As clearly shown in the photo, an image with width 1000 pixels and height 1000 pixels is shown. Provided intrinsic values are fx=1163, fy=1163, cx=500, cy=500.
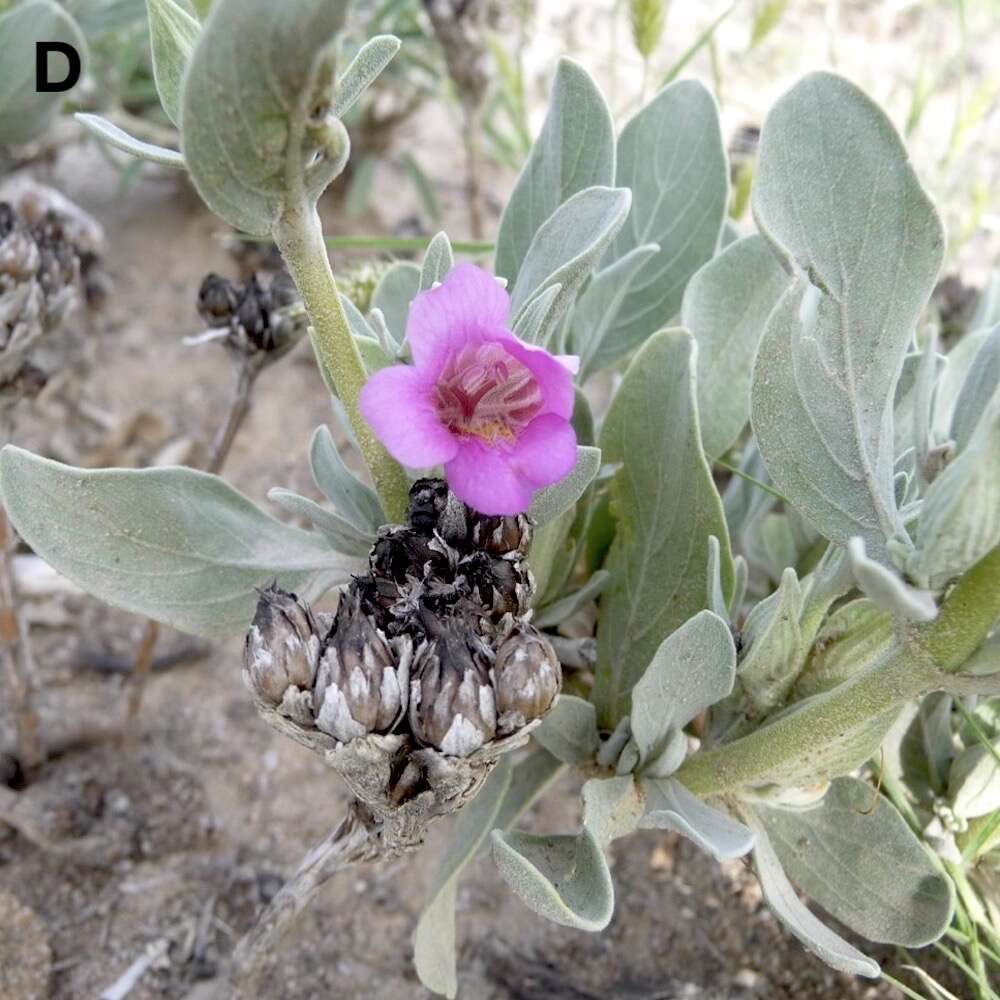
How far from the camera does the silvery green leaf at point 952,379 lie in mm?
1412

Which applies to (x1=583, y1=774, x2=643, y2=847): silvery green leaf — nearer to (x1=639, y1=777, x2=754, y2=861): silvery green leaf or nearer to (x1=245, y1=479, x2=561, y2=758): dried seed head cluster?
(x1=639, y1=777, x2=754, y2=861): silvery green leaf

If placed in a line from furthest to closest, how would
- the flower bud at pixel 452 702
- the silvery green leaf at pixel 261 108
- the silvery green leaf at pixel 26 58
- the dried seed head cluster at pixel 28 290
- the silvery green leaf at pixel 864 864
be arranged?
1. the silvery green leaf at pixel 26 58
2. the dried seed head cluster at pixel 28 290
3. the silvery green leaf at pixel 864 864
4. the flower bud at pixel 452 702
5. the silvery green leaf at pixel 261 108

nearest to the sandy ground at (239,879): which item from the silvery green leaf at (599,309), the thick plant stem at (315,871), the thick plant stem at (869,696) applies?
the thick plant stem at (315,871)

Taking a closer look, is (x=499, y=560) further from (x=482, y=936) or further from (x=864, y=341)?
(x=482, y=936)

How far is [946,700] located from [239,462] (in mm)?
1637

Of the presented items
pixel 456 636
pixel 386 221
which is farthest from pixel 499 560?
pixel 386 221

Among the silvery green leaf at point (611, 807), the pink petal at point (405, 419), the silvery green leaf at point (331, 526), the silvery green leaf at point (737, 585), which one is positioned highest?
the pink petal at point (405, 419)

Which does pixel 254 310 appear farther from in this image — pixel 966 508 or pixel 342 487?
pixel 966 508

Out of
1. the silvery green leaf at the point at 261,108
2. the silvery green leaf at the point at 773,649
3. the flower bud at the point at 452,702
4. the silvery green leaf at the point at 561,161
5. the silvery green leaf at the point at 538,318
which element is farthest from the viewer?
the silvery green leaf at the point at 561,161

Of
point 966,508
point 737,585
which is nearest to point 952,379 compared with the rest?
point 737,585

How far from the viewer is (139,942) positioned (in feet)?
5.32

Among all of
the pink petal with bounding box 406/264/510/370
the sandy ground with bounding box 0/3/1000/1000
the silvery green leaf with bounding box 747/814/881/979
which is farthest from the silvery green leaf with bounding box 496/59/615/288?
the sandy ground with bounding box 0/3/1000/1000

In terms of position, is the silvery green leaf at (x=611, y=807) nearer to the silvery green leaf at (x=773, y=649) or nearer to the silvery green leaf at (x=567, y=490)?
the silvery green leaf at (x=773, y=649)

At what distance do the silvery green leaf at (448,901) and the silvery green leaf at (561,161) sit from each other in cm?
65
